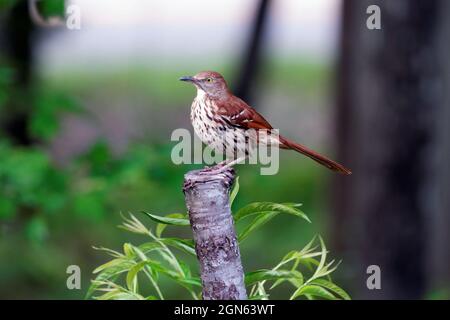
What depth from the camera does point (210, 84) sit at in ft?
11.6

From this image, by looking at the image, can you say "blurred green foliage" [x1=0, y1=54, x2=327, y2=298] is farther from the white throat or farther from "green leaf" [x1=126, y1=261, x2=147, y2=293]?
"green leaf" [x1=126, y1=261, x2=147, y2=293]

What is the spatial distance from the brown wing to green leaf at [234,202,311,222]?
88 cm

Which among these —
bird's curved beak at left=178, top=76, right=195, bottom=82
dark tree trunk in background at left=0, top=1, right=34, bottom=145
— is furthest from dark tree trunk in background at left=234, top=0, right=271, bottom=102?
bird's curved beak at left=178, top=76, right=195, bottom=82

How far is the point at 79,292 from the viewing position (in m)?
8.85

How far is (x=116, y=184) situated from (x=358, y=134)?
2.81 meters

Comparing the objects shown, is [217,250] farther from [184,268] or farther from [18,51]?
[18,51]

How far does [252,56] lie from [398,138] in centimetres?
338

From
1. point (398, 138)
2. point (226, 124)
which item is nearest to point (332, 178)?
point (398, 138)

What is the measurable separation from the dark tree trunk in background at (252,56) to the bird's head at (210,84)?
257 inches

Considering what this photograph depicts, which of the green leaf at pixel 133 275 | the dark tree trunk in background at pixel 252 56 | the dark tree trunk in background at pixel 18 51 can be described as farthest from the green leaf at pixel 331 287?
the dark tree trunk in background at pixel 252 56

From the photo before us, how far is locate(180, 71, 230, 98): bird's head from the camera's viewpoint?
133 inches

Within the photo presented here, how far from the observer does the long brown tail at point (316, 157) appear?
295cm

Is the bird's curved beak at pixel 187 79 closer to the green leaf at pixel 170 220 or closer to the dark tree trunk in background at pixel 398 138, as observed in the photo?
the green leaf at pixel 170 220
